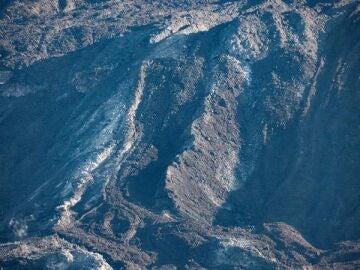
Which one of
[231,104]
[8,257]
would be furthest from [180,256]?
[231,104]

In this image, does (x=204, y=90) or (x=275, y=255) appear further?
(x=204, y=90)

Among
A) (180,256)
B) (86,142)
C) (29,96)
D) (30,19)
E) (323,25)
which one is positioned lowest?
(180,256)

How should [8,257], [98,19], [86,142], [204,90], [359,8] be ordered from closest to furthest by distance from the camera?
[8,257] → [86,142] → [204,90] → [359,8] → [98,19]

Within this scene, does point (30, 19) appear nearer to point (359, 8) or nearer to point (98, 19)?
point (98, 19)

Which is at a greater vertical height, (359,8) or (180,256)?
(359,8)

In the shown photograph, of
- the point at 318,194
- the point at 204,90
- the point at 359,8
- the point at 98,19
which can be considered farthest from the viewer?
the point at 98,19

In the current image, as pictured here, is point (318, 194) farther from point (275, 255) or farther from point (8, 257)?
point (8, 257)

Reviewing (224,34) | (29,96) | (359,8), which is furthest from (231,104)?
(29,96)
